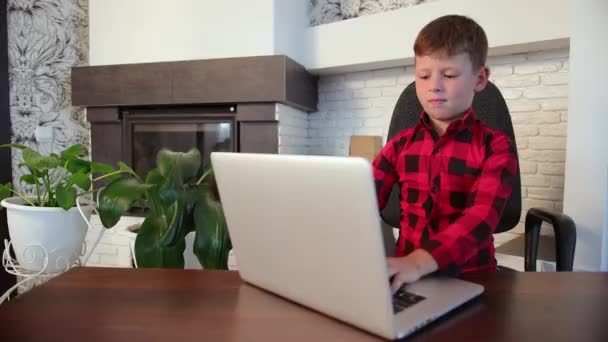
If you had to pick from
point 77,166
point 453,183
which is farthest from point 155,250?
point 453,183

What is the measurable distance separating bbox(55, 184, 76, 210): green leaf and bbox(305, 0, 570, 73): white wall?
1.88m

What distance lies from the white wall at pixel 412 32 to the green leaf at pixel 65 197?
1878mm

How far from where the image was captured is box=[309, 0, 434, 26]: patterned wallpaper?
8.86 ft

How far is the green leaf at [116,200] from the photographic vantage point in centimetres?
105

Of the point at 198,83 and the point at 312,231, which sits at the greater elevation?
the point at 198,83

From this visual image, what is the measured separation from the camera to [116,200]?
1.06 meters

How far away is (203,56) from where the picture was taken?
264cm

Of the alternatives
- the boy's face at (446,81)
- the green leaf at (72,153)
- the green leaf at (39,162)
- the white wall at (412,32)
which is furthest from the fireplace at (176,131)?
the boy's face at (446,81)

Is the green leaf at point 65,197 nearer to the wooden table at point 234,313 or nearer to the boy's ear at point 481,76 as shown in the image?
the wooden table at point 234,313

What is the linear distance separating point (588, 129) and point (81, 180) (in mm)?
1664

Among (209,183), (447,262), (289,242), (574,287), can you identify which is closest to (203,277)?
(289,242)

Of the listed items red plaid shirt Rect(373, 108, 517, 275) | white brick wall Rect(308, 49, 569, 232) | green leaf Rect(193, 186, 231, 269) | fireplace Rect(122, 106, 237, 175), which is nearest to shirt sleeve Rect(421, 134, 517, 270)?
red plaid shirt Rect(373, 108, 517, 275)

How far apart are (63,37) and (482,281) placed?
3.28m

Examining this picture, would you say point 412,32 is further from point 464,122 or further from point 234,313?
point 234,313
